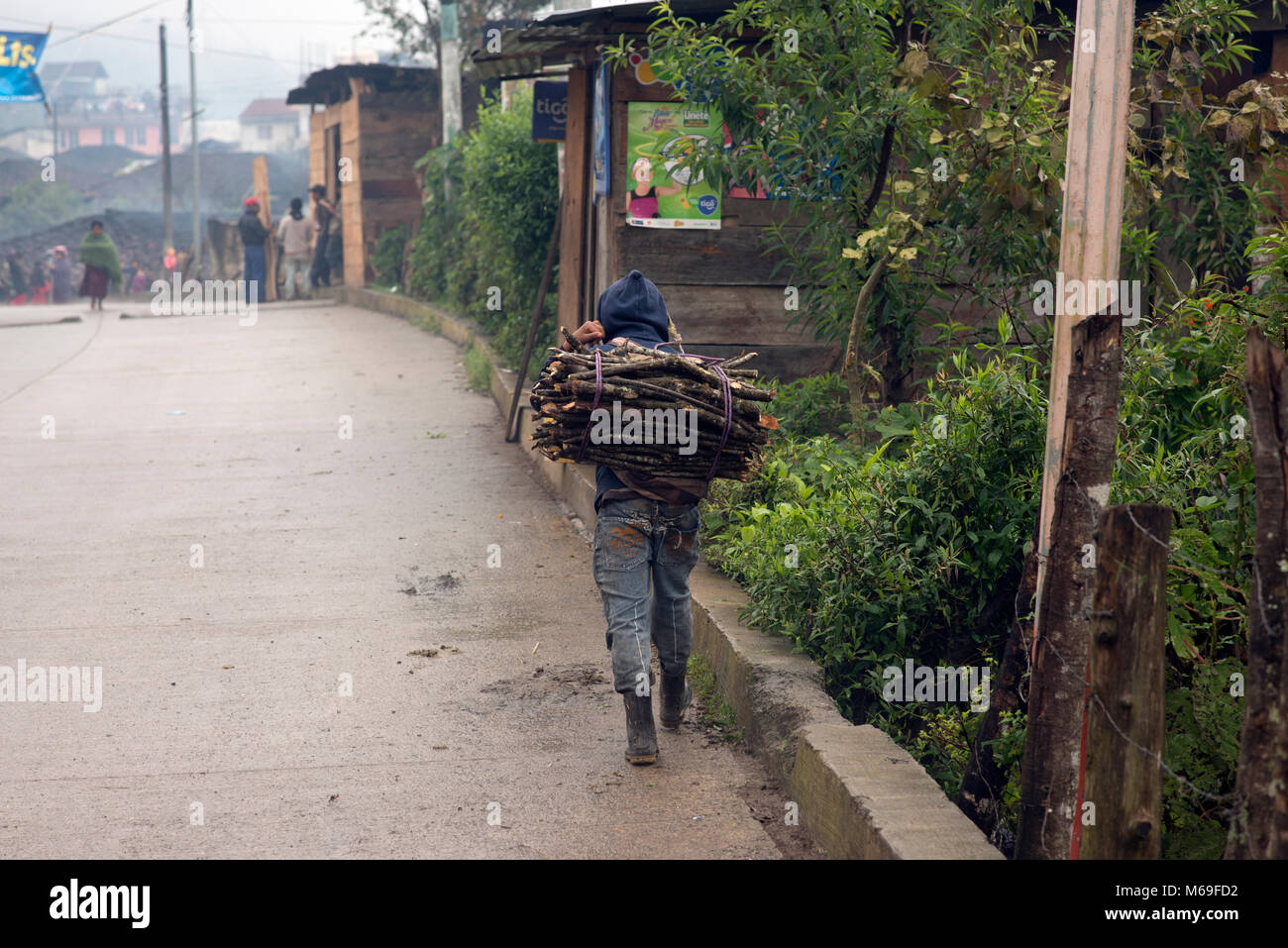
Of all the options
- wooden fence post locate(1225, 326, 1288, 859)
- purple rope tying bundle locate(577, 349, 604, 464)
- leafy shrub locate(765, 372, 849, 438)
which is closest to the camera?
wooden fence post locate(1225, 326, 1288, 859)

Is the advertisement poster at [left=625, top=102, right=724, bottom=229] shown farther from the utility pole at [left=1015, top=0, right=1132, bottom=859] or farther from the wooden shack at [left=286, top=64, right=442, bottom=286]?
the wooden shack at [left=286, top=64, right=442, bottom=286]

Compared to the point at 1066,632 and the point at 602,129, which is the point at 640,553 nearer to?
the point at 1066,632

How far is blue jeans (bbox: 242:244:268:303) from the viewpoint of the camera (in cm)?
2602

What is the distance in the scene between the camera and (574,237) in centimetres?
1033

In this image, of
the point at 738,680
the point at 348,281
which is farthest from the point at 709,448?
the point at 348,281

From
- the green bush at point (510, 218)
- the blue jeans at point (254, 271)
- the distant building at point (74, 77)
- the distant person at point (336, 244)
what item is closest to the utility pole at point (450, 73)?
the green bush at point (510, 218)

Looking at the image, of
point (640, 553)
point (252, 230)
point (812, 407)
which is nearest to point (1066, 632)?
point (640, 553)

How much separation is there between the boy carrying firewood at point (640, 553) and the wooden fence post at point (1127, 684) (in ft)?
6.61

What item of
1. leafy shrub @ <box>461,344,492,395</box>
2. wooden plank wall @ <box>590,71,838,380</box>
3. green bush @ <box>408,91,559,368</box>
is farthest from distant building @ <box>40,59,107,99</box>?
wooden plank wall @ <box>590,71,838,380</box>

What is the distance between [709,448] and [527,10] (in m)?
19.5

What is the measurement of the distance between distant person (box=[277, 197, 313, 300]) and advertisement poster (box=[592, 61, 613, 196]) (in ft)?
55.1

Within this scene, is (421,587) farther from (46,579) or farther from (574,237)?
(574,237)

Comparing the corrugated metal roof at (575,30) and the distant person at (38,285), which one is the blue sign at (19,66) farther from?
the distant person at (38,285)

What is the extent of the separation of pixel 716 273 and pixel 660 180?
0.73 metres
